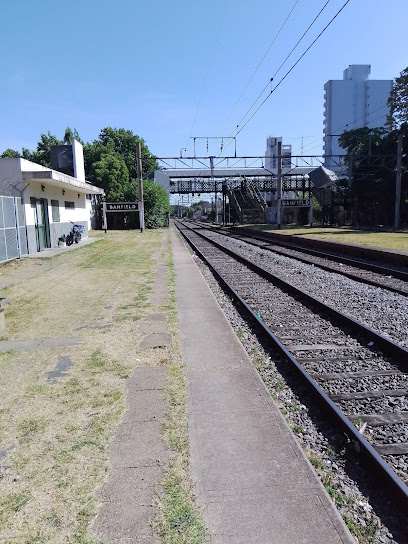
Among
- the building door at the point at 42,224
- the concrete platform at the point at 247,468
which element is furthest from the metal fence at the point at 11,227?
the concrete platform at the point at 247,468

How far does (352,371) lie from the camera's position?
16.3ft

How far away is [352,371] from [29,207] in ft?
53.5

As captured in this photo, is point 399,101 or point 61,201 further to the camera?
point 399,101

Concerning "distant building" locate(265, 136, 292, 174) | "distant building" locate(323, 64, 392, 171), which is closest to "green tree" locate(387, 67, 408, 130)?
"distant building" locate(265, 136, 292, 174)

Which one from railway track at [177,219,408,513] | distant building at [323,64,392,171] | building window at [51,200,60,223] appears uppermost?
distant building at [323,64,392,171]

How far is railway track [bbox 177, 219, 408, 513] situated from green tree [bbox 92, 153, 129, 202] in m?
39.2

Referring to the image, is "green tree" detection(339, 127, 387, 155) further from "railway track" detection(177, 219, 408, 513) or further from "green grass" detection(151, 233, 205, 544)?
"green grass" detection(151, 233, 205, 544)

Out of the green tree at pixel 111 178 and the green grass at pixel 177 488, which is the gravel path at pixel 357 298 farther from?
the green tree at pixel 111 178

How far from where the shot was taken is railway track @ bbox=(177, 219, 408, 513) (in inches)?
129

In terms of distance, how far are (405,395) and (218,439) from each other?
7.25 ft

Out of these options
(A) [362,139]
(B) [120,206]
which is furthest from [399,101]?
(B) [120,206]

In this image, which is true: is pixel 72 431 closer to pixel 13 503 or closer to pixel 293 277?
pixel 13 503

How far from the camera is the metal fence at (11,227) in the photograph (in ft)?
48.0

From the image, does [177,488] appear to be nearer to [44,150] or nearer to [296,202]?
[296,202]
